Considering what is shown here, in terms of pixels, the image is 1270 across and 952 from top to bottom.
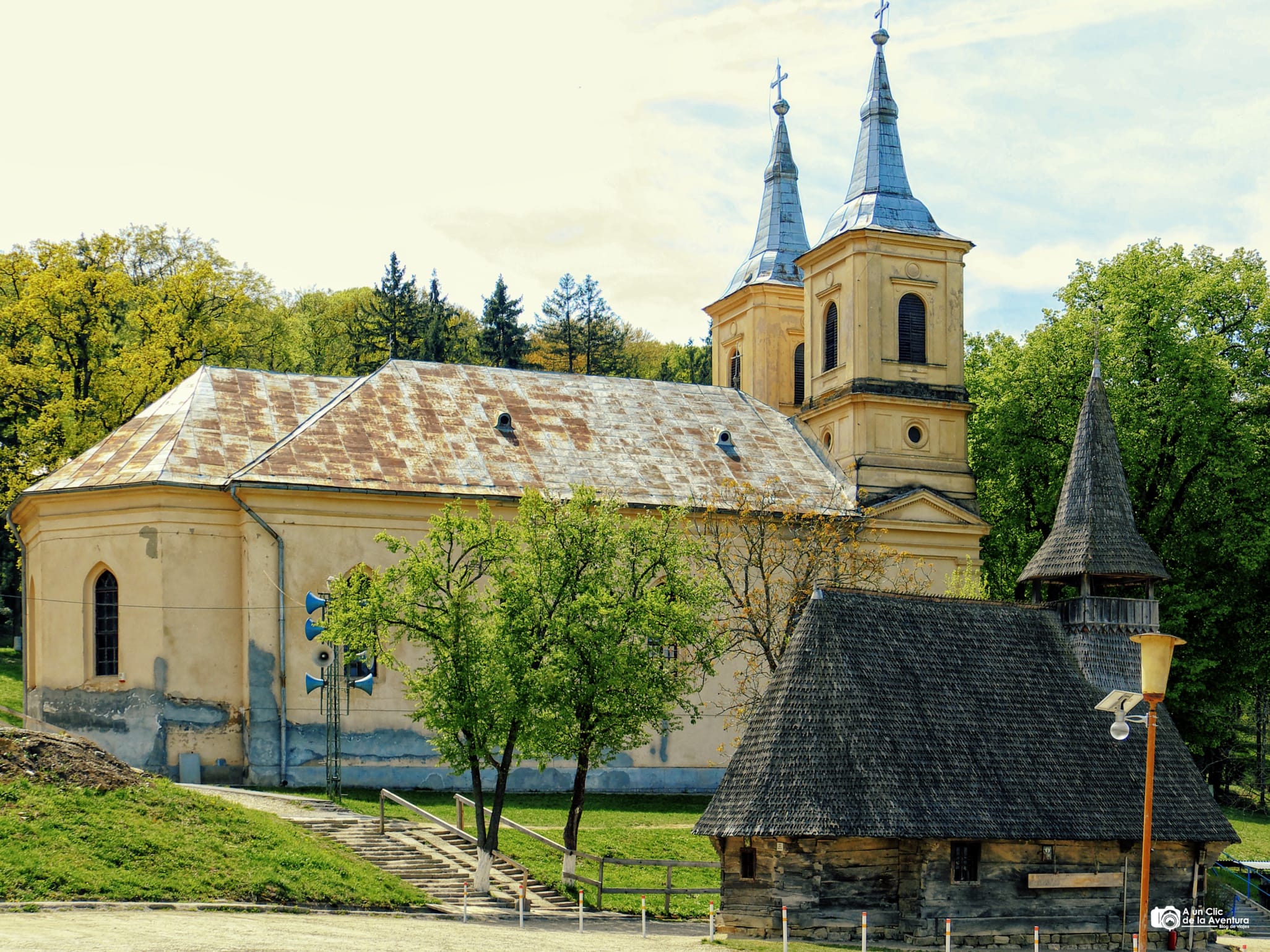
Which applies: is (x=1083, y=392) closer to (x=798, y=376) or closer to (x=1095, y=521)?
(x=798, y=376)

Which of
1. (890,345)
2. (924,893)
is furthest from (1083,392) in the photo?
(924,893)

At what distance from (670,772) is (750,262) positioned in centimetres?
2308

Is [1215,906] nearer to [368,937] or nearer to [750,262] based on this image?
[368,937]

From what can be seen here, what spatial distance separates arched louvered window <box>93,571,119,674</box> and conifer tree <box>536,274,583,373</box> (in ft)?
157

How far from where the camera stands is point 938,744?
30.2 meters

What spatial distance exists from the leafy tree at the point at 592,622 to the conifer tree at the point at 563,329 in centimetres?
5296

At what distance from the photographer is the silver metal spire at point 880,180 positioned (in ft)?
168

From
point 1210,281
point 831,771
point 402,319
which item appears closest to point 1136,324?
point 1210,281

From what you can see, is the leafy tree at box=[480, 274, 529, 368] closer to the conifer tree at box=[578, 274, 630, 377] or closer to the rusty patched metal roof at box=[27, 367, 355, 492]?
the conifer tree at box=[578, 274, 630, 377]

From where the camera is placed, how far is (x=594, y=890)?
30.7m

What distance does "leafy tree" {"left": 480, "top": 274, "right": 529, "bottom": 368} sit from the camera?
82375mm
